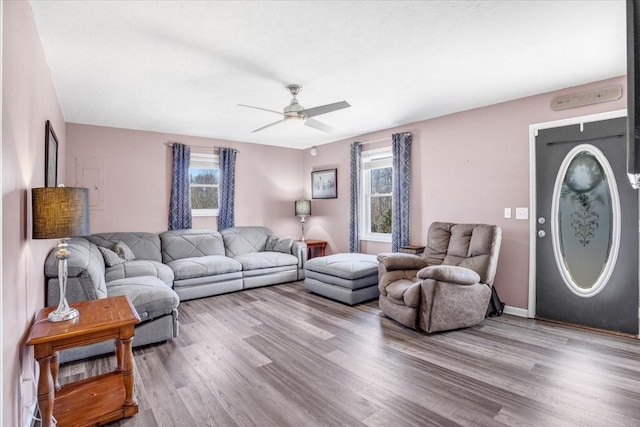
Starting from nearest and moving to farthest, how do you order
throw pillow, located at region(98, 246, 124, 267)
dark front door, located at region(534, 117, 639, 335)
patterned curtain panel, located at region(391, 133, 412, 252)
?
dark front door, located at region(534, 117, 639, 335) < throw pillow, located at region(98, 246, 124, 267) < patterned curtain panel, located at region(391, 133, 412, 252)

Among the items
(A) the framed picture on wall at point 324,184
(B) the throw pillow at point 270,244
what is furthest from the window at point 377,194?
(B) the throw pillow at point 270,244

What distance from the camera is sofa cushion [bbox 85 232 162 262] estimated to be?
4719 mm

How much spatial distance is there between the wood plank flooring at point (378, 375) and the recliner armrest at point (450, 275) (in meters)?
0.53

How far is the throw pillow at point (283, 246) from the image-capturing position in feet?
18.8

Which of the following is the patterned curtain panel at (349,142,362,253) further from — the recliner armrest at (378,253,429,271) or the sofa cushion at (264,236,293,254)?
the recliner armrest at (378,253,429,271)

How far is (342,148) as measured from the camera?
6.05 m

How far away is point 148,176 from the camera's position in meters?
5.24

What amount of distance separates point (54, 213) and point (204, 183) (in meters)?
4.18

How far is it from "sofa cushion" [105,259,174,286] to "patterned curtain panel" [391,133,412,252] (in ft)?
10.5

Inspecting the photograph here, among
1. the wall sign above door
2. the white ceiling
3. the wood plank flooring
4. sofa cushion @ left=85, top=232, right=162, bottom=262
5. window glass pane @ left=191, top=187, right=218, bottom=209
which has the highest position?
the white ceiling

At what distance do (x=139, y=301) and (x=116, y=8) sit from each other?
90.1 inches

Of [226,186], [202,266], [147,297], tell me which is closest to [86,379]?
[147,297]

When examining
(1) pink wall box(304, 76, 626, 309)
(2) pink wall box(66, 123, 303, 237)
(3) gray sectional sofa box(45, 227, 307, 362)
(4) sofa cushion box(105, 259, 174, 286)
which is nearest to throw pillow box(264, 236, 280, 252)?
(3) gray sectional sofa box(45, 227, 307, 362)

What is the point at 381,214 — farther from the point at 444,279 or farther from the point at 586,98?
the point at 586,98
